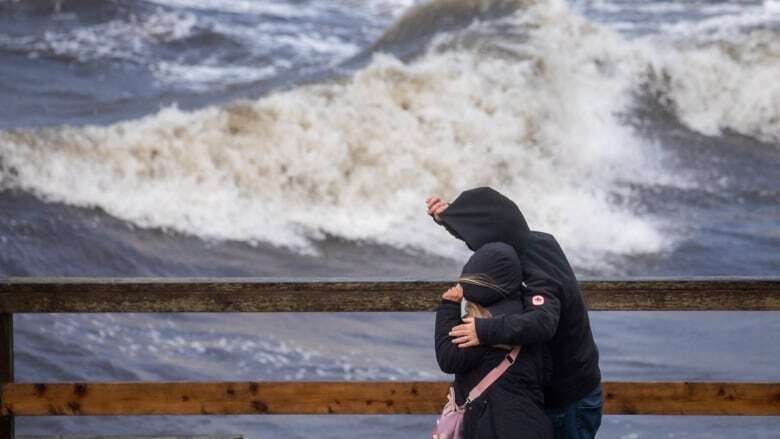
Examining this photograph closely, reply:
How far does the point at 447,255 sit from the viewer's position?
12875 mm

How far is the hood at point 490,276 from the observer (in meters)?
3.45

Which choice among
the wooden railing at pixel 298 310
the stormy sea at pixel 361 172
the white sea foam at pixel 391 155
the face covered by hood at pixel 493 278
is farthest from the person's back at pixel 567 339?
the white sea foam at pixel 391 155

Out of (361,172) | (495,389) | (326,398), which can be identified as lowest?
(361,172)

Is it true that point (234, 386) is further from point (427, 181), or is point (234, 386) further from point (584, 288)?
point (427, 181)

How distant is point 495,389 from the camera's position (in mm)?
3469

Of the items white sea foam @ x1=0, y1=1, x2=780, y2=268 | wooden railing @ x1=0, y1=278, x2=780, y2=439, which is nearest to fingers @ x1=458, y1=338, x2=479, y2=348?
wooden railing @ x1=0, y1=278, x2=780, y2=439

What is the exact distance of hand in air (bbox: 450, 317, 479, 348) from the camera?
344 centimetres

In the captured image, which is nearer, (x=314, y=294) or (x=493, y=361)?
(x=493, y=361)

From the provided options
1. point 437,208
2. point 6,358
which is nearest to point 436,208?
point 437,208

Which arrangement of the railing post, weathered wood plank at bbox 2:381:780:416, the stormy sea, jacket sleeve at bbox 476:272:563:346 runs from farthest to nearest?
the stormy sea < weathered wood plank at bbox 2:381:780:416 < the railing post < jacket sleeve at bbox 476:272:563:346

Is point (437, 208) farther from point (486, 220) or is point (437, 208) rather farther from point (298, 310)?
point (298, 310)

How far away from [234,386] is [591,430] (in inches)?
52.0

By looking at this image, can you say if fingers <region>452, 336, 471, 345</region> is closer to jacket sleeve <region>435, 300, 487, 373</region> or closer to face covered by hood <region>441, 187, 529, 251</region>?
jacket sleeve <region>435, 300, 487, 373</region>

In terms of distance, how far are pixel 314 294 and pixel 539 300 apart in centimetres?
106
